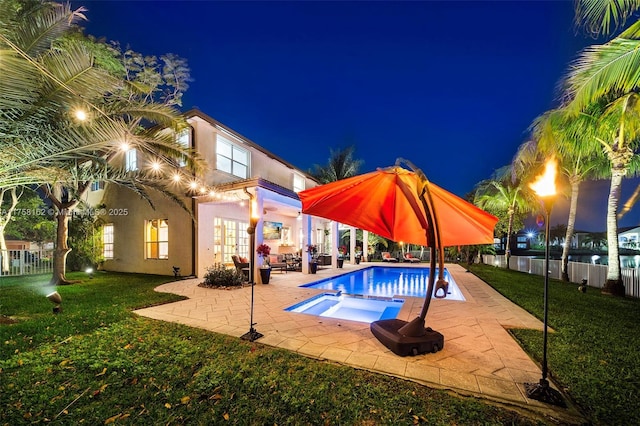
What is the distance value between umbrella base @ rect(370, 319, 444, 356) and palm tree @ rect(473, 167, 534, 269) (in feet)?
59.2

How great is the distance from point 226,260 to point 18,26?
1043cm

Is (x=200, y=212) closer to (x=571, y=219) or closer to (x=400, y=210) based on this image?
(x=400, y=210)

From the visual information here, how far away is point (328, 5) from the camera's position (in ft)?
71.4

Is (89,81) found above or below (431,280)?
above

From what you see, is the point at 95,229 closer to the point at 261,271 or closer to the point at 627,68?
the point at 261,271

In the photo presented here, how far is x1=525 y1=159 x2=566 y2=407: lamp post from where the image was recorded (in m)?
2.68

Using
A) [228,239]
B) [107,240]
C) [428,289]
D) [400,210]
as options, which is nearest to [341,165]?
[228,239]

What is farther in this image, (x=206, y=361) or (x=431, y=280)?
(x=431, y=280)

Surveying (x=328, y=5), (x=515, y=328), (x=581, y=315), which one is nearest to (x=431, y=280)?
(x=515, y=328)

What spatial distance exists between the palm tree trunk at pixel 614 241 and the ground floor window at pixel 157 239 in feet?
57.1

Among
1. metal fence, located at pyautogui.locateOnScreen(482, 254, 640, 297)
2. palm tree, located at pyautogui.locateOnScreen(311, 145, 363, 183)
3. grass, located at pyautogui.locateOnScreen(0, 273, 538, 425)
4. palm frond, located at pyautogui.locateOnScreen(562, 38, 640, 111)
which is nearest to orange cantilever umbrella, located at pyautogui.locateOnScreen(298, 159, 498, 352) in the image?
grass, located at pyautogui.locateOnScreen(0, 273, 538, 425)

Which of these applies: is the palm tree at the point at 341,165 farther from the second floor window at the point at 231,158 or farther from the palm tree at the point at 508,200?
the second floor window at the point at 231,158

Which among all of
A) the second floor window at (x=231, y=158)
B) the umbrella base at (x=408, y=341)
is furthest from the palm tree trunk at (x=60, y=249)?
the umbrella base at (x=408, y=341)

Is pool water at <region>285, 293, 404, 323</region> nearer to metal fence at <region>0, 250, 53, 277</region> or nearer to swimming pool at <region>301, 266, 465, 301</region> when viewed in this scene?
swimming pool at <region>301, 266, 465, 301</region>
